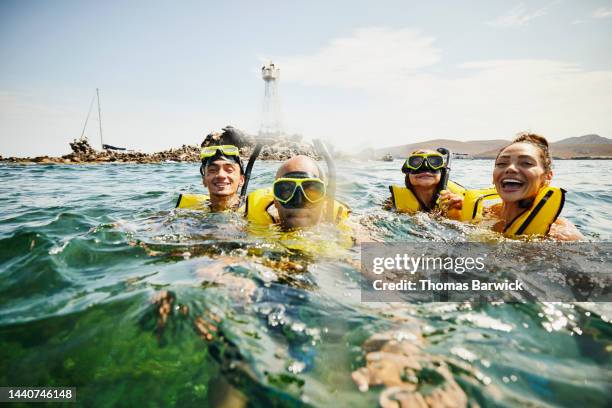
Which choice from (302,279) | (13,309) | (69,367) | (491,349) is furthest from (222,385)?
(13,309)

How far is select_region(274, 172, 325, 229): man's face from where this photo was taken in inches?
155

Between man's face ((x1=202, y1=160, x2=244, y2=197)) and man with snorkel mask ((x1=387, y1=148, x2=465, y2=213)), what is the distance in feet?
10.1

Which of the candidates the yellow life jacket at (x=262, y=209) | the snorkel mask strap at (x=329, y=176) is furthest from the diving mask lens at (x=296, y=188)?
the yellow life jacket at (x=262, y=209)

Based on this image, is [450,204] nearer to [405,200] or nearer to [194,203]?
[405,200]

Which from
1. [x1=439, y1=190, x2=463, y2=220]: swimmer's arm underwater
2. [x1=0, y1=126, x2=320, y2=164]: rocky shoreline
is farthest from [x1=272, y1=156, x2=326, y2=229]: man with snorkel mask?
[x1=0, y1=126, x2=320, y2=164]: rocky shoreline

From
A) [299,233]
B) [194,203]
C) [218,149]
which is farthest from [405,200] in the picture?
[194,203]

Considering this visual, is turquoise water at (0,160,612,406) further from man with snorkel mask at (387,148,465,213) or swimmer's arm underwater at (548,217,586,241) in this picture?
man with snorkel mask at (387,148,465,213)

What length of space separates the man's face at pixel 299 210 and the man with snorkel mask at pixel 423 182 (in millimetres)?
2692

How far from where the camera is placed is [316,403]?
1730mm

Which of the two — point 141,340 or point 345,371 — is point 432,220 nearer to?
point 345,371

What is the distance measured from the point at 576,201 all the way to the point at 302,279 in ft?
30.4

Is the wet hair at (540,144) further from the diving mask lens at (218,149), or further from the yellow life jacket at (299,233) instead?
the diving mask lens at (218,149)

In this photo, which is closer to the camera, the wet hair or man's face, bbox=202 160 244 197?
the wet hair

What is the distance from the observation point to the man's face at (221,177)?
17.5ft
